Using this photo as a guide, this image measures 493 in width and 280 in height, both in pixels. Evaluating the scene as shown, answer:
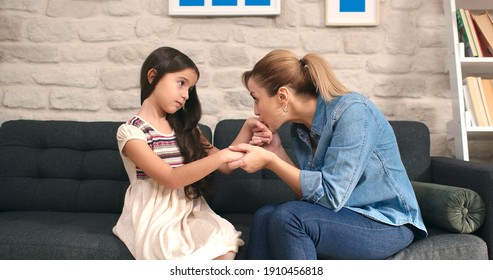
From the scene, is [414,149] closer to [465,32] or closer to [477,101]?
[477,101]

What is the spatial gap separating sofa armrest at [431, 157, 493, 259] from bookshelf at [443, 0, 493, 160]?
9.8 inches

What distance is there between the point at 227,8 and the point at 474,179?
4.91ft

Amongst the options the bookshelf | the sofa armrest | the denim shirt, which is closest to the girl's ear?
the denim shirt

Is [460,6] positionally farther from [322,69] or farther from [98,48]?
[98,48]

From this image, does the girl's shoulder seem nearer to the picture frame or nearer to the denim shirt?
the denim shirt

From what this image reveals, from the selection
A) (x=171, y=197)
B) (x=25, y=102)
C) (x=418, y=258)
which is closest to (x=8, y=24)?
(x=25, y=102)

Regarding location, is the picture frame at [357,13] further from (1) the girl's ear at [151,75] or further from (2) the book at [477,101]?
(1) the girl's ear at [151,75]

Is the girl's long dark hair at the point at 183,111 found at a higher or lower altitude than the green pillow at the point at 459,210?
higher

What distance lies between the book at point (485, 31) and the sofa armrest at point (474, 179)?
0.65 m

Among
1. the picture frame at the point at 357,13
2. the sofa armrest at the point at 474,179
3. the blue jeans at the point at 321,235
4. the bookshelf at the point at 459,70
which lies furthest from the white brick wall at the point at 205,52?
the blue jeans at the point at 321,235

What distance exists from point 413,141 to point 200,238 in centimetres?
113

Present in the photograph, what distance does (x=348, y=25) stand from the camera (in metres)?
2.65

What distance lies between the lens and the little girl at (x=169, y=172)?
5.59 feet

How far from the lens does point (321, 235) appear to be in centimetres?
151
